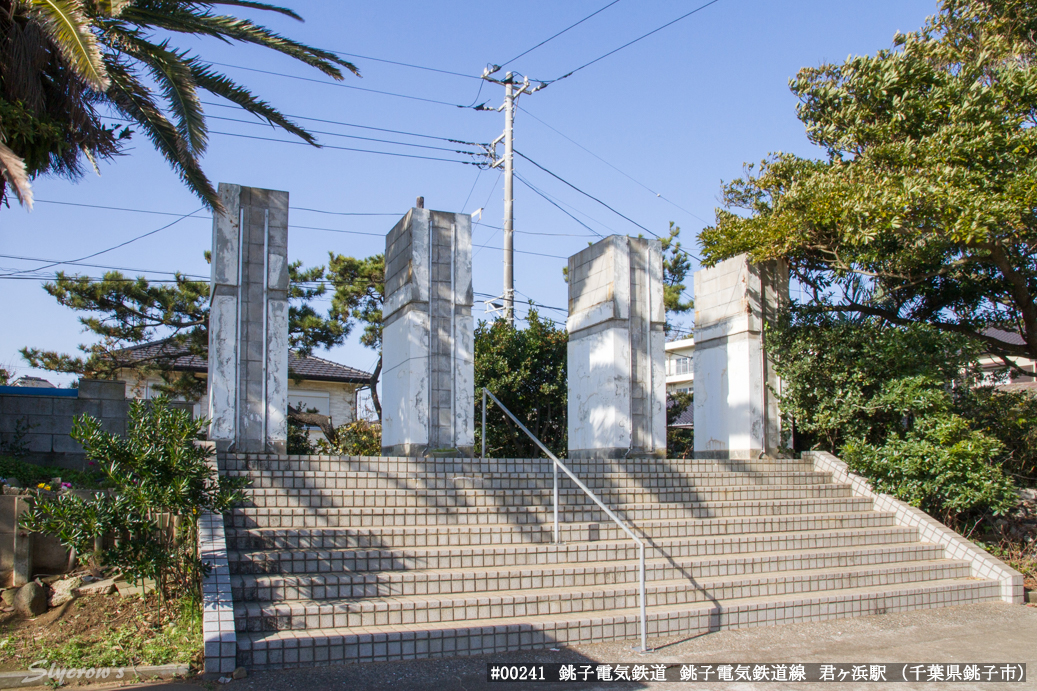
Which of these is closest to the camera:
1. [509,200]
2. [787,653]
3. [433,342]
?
[787,653]

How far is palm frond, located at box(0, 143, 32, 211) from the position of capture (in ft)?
20.4

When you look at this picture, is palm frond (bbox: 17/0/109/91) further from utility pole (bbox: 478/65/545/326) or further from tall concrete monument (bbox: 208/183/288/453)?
utility pole (bbox: 478/65/545/326)

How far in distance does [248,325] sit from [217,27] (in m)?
3.13

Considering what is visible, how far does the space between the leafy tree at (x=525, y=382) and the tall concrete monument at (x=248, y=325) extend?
512cm

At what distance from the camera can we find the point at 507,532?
7535mm

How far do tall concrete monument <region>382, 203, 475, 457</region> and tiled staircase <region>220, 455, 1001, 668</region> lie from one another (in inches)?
45.0

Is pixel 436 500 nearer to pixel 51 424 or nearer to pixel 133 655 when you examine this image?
pixel 133 655

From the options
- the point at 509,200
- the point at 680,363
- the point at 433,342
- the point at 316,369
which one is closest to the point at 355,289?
the point at 509,200

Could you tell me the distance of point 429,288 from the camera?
1002 cm

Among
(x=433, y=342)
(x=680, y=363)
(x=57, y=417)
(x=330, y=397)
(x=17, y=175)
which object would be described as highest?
(x=680, y=363)

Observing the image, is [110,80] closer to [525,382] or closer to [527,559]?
[527,559]

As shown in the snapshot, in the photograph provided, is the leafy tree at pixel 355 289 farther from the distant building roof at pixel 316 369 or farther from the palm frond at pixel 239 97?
the palm frond at pixel 239 97

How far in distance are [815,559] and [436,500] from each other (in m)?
3.87

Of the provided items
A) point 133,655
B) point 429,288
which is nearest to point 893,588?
point 429,288
